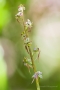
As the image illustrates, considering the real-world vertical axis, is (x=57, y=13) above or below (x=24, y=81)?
above

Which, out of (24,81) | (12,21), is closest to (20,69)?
(24,81)

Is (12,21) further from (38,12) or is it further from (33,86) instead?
(33,86)

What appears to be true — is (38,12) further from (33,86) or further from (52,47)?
(33,86)

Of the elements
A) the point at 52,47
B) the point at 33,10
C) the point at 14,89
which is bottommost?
the point at 14,89

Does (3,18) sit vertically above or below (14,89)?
above

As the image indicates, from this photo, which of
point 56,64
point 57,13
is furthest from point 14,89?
point 57,13

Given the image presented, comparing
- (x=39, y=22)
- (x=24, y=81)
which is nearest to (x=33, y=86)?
(x=24, y=81)
